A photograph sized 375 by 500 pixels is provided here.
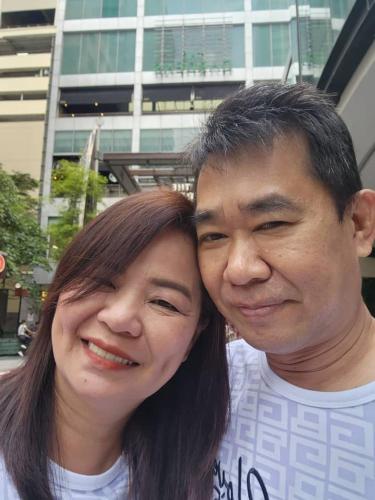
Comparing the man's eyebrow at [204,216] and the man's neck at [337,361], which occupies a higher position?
the man's eyebrow at [204,216]

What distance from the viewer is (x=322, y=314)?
A: 1.28m

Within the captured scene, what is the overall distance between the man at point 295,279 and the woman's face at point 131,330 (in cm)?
14

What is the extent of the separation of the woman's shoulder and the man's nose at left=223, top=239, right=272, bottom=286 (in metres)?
1.04

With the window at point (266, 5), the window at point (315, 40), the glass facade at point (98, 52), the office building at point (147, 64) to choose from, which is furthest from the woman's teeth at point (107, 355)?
the window at point (266, 5)

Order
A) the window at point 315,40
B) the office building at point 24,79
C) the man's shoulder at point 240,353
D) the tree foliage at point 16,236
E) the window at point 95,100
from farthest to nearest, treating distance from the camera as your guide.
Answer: the window at point 95,100, the office building at point 24,79, the tree foliage at point 16,236, the window at point 315,40, the man's shoulder at point 240,353

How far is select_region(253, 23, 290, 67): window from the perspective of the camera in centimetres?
2341

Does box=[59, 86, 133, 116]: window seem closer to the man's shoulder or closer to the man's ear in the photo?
the man's shoulder

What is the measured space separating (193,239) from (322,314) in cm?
58

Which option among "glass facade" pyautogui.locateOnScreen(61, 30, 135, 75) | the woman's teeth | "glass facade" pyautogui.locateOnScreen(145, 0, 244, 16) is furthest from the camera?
"glass facade" pyautogui.locateOnScreen(61, 30, 135, 75)

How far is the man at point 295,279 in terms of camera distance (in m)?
1.24

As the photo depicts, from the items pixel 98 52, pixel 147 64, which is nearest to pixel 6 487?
pixel 147 64

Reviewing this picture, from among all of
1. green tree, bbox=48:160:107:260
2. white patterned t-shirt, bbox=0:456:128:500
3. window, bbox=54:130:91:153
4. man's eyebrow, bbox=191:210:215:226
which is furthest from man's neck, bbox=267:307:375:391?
window, bbox=54:130:91:153

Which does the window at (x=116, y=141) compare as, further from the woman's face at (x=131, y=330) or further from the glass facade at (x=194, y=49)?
the woman's face at (x=131, y=330)

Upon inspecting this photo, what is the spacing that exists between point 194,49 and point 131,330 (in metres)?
25.9
